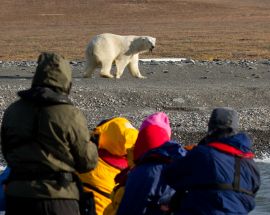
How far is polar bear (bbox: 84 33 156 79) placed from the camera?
1752 centimetres

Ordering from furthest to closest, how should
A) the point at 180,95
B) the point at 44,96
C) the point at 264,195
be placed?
1. the point at 180,95
2. the point at 264,195
3. the point at 44,96

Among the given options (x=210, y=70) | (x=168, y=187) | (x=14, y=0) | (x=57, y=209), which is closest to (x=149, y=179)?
A: (x=168, y=187)

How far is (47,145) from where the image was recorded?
175 inches

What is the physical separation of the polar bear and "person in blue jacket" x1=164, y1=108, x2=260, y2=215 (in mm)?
12916

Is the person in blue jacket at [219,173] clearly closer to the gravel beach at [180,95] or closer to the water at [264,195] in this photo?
the water at [264,195]

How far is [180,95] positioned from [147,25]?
32.0 meters

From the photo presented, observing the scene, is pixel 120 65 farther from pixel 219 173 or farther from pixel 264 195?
pixel 219 173

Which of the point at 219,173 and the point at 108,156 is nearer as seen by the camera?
the point at 219,173

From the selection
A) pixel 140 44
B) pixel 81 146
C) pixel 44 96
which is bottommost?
pixel 140 44

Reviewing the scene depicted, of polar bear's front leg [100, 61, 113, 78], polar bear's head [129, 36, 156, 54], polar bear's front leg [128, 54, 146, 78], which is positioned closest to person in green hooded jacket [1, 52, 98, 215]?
polar bear's front leg [100, 61, 113, 78]

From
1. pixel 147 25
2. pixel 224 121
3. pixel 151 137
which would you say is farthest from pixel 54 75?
pixel 147 25

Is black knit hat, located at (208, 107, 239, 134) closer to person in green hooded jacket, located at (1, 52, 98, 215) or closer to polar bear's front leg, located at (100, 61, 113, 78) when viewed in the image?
person in green hooded jacket, located at (1, 52, 98, 215)

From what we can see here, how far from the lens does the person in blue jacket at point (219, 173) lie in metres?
4.51

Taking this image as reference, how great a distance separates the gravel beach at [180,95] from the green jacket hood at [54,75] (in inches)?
292
